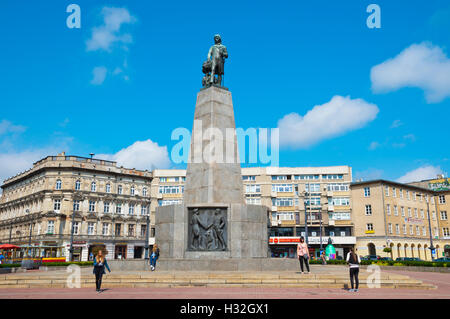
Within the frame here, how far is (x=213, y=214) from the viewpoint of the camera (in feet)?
57.8

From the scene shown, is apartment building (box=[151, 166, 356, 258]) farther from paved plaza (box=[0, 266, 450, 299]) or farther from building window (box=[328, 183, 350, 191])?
paved plaza (box=[0, 266, 450, 299])

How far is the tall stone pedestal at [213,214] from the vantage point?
1714 centimetres

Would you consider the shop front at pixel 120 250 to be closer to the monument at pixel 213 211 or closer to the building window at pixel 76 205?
the building window at pixel 76 205

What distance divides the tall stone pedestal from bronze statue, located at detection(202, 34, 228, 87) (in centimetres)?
73

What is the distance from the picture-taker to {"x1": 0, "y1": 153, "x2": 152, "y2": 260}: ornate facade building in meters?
56.2

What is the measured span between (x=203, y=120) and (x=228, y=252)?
693 centimetres

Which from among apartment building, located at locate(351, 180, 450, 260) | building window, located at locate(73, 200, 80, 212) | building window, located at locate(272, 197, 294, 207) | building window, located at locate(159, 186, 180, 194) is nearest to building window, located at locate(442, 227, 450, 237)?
apartment building, located at locate(351, 180, 450, 260)

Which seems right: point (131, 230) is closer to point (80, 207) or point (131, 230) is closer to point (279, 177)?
point (80, 207)
